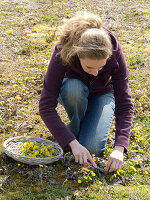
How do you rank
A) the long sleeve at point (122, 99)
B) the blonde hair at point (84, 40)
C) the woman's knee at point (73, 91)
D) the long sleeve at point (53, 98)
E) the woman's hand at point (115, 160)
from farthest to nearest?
the woman's knee at point (73, 91), the long sleeve at point (122, 99), the long sleeve at point (53, 98), the woman's hand at point (115, 160), the blonde hair at point (84, 40)

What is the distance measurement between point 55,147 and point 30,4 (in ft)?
21.2

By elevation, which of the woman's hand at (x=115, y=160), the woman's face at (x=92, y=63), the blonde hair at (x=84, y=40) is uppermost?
the blonde hair at (x=84, y=40)

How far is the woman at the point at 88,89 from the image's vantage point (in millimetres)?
2562

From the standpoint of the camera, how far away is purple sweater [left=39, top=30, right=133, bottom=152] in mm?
2742

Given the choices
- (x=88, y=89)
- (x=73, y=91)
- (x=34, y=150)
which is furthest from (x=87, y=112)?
(x=34, y=150)

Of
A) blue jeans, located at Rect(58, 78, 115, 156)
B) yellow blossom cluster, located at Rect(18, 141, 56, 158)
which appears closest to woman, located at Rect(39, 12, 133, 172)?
blue jeans, located at Rect(58, 78, 115, 156)

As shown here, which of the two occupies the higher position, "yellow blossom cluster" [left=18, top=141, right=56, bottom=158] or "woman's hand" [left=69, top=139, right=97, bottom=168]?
"woman's hand" [left=69, top=139, right=97, bottom=168]

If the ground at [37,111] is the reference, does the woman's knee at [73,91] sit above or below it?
above

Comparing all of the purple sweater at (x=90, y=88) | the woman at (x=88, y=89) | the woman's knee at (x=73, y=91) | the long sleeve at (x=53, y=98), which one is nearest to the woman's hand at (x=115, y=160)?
the woman at (x=88, y=89)

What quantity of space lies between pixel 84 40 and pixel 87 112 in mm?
1002

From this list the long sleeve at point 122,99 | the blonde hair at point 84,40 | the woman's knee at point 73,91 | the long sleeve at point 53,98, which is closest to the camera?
the blonde hair at point 84,40

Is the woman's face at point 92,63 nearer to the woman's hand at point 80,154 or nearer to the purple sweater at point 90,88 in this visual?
the purple sweater at point 90,88

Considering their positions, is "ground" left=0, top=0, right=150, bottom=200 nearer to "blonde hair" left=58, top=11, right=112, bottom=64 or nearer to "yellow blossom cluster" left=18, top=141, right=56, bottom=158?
"yellow blossom cluster" left=18, top=141, right=56, bottom=158

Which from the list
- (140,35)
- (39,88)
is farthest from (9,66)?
(140,35)
